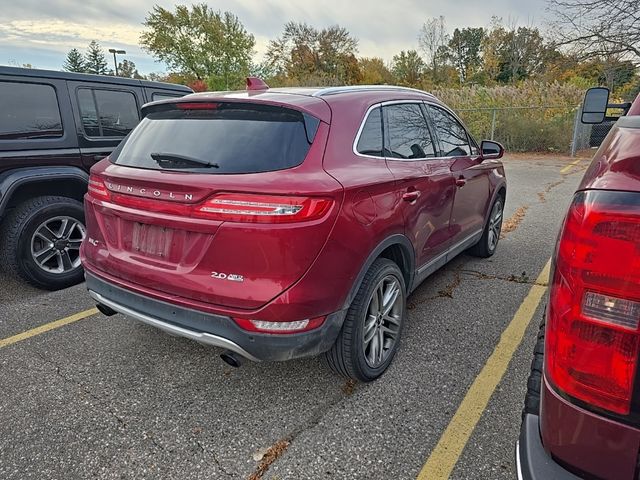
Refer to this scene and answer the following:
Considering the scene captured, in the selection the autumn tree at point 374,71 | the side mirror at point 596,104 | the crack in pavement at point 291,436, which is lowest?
the crack in pavement at point 291,436

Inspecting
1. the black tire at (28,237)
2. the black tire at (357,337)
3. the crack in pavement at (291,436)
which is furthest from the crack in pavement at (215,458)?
the black tire at (28,237)

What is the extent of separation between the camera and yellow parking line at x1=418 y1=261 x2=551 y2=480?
211 cm

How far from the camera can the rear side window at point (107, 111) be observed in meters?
4.50

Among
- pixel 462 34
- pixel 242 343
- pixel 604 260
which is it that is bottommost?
pixel 242 343

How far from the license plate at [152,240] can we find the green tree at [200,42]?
43248 mm

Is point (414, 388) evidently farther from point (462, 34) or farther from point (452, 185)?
point (462, 34)

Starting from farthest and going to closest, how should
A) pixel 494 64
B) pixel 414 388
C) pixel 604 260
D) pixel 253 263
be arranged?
pixel 494 64
pixel 414 388
pixel 253 263
pixel 604 260

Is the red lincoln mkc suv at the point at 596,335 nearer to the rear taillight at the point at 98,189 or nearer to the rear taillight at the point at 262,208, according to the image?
the rear taillight at the point at 262,208

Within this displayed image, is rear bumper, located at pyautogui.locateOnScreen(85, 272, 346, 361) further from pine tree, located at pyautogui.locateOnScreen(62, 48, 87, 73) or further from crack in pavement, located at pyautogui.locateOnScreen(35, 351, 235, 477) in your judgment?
pine tree, located at pyautogui.locateOnScreen(62, 48, 87, 73)

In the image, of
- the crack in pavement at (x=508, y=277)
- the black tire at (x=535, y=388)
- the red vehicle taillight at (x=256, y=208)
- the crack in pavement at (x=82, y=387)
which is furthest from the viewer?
the crack in pavement at (x=508, y=277)

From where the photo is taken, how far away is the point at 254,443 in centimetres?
226

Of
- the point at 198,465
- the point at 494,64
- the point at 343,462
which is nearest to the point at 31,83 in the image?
the point at 198,465

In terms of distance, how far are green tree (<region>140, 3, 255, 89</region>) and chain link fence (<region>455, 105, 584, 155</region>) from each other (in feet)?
102

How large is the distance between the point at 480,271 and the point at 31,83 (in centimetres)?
479
